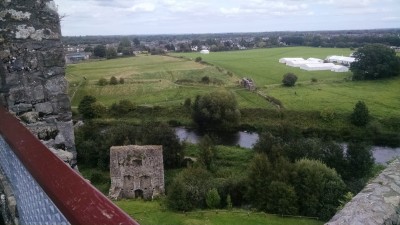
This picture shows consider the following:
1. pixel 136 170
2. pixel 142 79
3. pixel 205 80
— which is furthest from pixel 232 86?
pixel 136 170

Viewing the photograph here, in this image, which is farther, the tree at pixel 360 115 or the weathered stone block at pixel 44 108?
the tree at pixel 360 115

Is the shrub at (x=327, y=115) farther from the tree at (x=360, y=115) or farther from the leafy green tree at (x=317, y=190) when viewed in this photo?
the leafy green tree at (x=317, y=190)

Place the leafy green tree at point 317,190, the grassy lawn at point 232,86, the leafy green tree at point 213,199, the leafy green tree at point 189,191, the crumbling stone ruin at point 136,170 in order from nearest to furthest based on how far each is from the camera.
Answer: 1. the leafy green tree at point 189,191
2. the leafy green tree at point 317,190
3. the leafy green tree at point 213,199
4. the crumbling stone ruin at point 136,170
5. the grassy lawn at point 232,86

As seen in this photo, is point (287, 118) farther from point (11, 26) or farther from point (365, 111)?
point (11, 26)

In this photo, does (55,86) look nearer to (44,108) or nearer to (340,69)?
(44,108)

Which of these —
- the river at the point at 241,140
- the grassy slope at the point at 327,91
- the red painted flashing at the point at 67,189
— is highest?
the red painted flashing at the point at 67,189

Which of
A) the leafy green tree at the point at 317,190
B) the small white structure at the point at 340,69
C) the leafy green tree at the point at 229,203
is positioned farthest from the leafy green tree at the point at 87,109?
the small white structure at the point at 340,69

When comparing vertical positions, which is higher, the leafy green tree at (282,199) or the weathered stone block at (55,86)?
the weathered stone block at (55,86)
